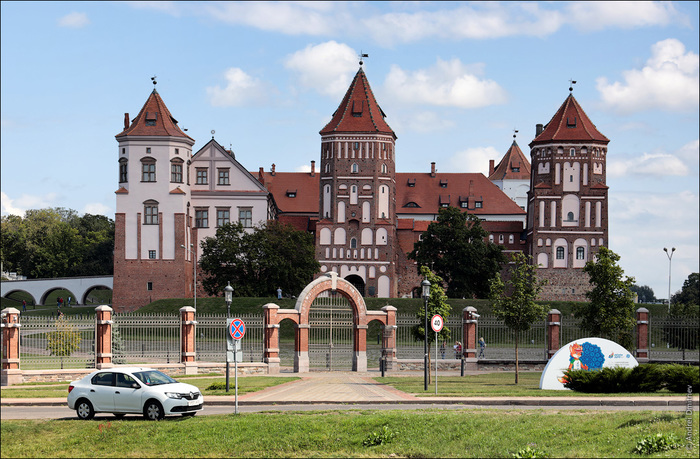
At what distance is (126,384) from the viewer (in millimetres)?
23406

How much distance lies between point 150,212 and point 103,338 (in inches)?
1928

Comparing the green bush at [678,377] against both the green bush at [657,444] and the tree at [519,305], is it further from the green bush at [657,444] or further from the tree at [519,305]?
the green bush at [657,444]

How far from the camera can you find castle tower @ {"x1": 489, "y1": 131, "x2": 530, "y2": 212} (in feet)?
447

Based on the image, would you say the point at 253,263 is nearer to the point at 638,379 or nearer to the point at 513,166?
the point at 638,379

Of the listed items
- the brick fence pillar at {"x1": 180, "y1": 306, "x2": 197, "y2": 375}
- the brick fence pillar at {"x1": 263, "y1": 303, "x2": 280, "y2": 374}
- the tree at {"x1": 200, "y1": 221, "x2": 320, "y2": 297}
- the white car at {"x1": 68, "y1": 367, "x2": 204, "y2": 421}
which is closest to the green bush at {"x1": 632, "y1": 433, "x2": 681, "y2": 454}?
the white car at {"x1": 68, "y1": 367, "x2": 204, "y2": 421}

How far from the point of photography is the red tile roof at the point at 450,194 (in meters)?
112

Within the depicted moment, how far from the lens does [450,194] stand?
374 feet

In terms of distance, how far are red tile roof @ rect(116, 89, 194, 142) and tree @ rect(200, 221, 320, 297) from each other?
10536mm

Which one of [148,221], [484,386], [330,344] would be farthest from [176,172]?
[484,386]

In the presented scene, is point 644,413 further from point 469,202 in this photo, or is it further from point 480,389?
point 469,202

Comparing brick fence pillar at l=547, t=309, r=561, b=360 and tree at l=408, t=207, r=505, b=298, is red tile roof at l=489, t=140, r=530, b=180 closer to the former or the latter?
tree at l=408, t=207, r=505, b=298

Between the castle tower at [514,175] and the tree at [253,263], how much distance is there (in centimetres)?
6005

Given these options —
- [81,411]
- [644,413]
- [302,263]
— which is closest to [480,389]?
[644,413]

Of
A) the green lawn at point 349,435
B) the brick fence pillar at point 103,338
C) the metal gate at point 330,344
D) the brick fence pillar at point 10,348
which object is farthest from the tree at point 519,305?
the brick fence pillar at point 10,348
